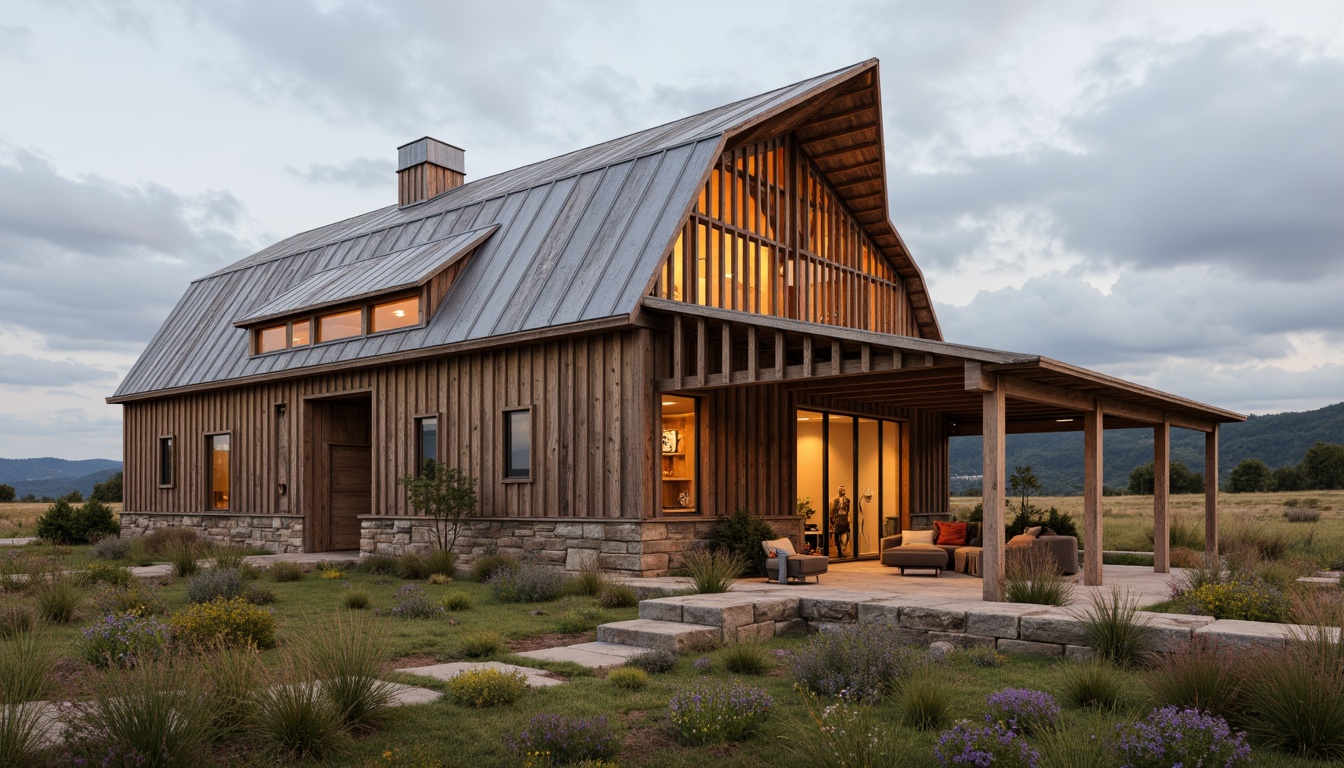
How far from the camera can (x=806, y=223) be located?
18.3 m

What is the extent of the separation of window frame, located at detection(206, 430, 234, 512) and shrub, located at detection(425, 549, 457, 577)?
8252mm

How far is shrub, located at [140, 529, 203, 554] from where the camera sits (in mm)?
18266

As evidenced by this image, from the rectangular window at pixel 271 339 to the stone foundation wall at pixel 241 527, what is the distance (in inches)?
138

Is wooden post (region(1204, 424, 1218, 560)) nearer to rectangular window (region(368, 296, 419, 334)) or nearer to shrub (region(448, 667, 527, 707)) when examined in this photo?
shrub (region(448, 667, 527, 707))

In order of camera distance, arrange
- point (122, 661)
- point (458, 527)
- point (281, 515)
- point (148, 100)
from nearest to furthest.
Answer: point (122, 661), point (458, 527), point (281, 515), point (148, 100)

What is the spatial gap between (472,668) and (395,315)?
10994 mm

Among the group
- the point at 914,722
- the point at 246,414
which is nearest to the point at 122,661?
the point at 914,722

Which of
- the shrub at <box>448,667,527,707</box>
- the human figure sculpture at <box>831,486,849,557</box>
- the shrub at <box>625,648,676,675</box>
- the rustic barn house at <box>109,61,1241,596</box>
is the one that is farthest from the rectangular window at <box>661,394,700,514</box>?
the shrub at <box>448,667,527,707</box>

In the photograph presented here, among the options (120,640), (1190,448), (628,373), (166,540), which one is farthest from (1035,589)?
(1190,448)

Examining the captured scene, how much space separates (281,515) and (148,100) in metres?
9.63

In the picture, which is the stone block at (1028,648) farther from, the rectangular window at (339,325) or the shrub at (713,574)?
the rectangular window at (339,325)

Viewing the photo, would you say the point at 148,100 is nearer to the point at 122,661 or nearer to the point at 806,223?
the point at 806,223

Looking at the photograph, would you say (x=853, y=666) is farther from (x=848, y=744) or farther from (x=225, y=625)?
(x=225, y=625)

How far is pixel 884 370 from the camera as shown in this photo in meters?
11.4
